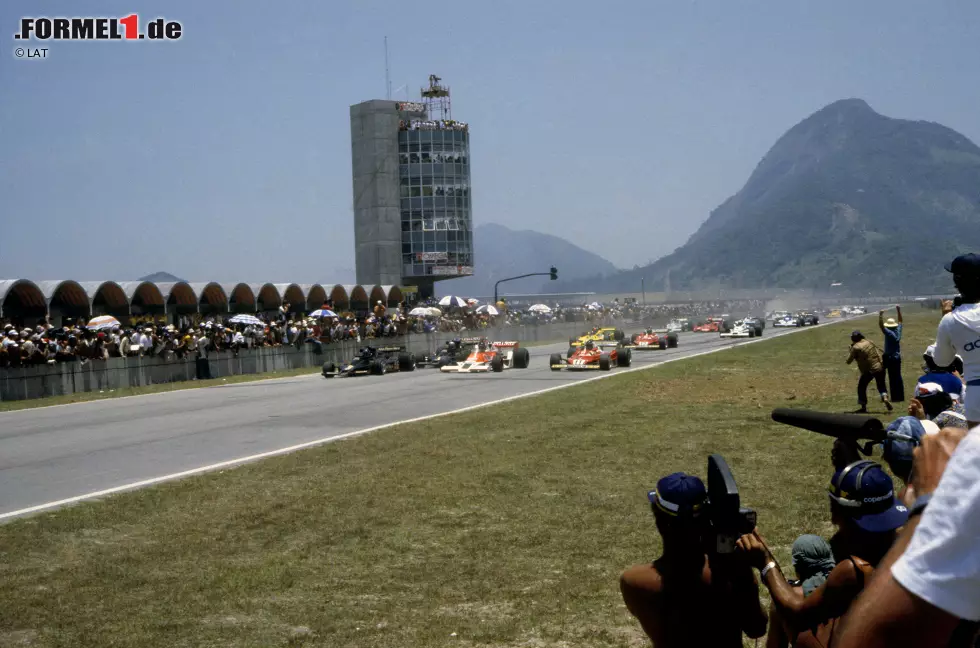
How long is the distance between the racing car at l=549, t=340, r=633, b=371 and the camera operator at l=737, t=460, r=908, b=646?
28.4m

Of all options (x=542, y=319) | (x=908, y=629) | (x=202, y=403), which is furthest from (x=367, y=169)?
(x=908, y=629)

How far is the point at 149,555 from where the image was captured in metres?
8.54

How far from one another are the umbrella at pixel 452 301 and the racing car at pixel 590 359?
75.5 feet

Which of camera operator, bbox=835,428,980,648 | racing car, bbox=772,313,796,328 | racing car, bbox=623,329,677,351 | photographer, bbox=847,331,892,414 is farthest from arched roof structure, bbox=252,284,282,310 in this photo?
camera operator, bbox=835,428,980,648

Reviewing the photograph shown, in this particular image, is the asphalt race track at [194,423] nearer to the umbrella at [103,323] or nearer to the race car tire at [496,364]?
the race car tire at [496,364]

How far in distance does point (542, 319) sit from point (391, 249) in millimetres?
40134

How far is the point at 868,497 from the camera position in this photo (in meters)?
3.30

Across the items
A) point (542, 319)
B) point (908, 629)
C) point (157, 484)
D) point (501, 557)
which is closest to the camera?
point (908, 629)

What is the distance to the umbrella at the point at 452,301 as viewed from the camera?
56987 millimetres

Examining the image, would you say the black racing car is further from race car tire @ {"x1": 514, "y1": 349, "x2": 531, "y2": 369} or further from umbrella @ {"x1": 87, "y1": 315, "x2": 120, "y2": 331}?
umbrella @ {"x1": 87, "y1": 315, "x2": 120, "y2": 331}

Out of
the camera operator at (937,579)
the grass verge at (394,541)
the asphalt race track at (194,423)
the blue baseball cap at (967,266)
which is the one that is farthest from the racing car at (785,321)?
the camera operator at (937,579)

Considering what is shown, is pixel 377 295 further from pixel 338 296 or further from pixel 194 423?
pixel 194 423

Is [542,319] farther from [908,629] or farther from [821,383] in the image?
[908,629]

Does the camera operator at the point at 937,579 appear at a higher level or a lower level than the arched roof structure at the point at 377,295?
lower
